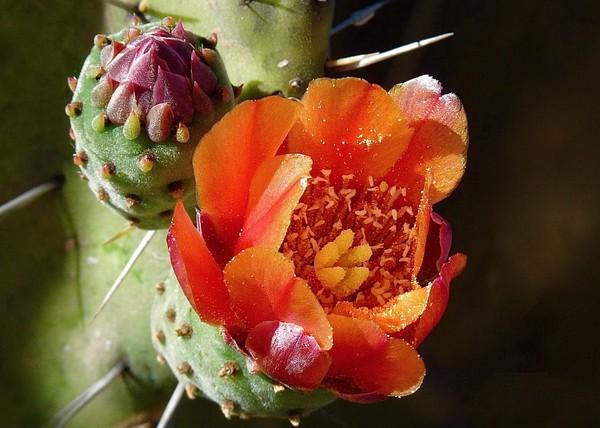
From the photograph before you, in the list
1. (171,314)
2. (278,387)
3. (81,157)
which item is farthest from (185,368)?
(81,157)

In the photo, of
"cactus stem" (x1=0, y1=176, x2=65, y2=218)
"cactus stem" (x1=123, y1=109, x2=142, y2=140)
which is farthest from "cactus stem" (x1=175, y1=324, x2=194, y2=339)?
"cactus stem" (x1=0, y1=176, x2=65, y2=218)

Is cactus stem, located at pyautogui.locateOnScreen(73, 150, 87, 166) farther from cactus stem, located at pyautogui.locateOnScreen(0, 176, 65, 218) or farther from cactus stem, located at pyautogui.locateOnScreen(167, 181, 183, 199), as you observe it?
cactus stem, located at pyautogui.locateOnScreen(0, 176, 65, 218)

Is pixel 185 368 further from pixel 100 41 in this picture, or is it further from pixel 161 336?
pixel 100 41

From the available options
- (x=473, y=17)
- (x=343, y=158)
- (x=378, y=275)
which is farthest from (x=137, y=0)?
(x=473, y=17)

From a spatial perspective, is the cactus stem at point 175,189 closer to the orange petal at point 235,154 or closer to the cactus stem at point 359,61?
the orange petal at point 235,154

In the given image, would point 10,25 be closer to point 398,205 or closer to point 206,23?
point 206,23

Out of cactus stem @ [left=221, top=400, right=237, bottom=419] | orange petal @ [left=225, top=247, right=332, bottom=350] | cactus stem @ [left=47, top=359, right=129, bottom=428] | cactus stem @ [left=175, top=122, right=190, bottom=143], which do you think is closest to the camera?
orange petal @ [left=225, top=247, right=332, bottom=350]
